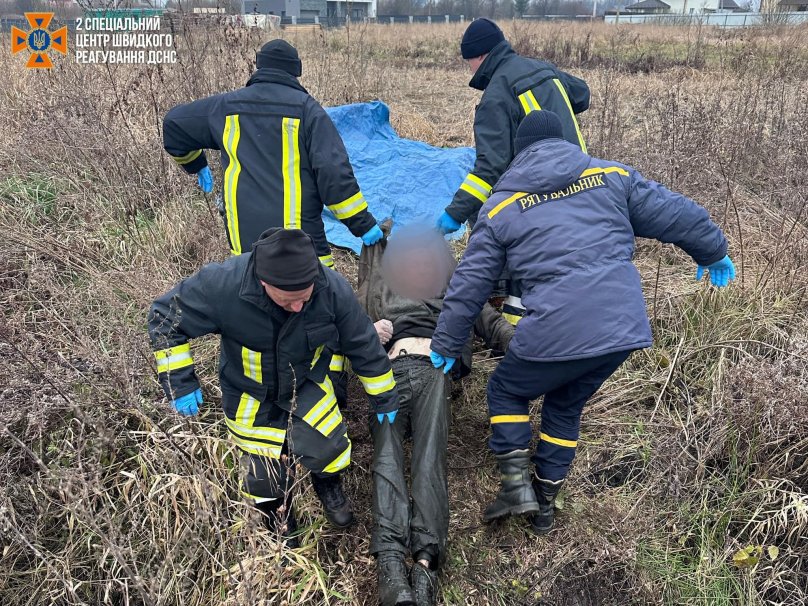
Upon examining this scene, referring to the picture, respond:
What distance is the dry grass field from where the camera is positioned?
2213 mm

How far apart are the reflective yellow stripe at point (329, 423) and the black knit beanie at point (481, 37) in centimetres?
233

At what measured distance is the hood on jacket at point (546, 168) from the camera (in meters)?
2.26

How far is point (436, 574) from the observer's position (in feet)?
7.56

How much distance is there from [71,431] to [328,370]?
1122 millimetres

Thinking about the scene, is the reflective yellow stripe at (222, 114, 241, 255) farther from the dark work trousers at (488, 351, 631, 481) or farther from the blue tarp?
the dark work trousers at (488, 351, 631, 481)

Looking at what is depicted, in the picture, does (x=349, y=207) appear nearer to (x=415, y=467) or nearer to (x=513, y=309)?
(x=513, y=309)

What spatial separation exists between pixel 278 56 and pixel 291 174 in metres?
0.62

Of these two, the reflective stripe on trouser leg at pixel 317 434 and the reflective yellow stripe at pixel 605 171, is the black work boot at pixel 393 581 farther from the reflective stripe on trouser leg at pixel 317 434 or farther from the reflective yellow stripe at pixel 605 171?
the reflective yellow stripe at pixel 605 171

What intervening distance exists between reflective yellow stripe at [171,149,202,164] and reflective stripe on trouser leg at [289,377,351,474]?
1.80 meters

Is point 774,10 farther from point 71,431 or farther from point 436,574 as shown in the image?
point 71,431

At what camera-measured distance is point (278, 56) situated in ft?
9.75

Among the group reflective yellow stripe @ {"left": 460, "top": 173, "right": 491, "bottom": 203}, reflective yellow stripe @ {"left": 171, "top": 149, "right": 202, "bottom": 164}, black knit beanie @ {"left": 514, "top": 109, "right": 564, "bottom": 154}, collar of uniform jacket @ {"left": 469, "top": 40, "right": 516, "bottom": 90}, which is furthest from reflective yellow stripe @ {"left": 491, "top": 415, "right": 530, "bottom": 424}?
reflective yellow stripe @ {"left": 171, "top": 149, "right": 202, "bottom": 164}

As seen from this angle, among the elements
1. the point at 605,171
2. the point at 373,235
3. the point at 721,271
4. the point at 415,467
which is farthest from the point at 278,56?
the point at 721,271

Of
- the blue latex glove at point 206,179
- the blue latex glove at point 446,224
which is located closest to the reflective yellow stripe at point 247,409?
the blue latex glove at point 446,224
